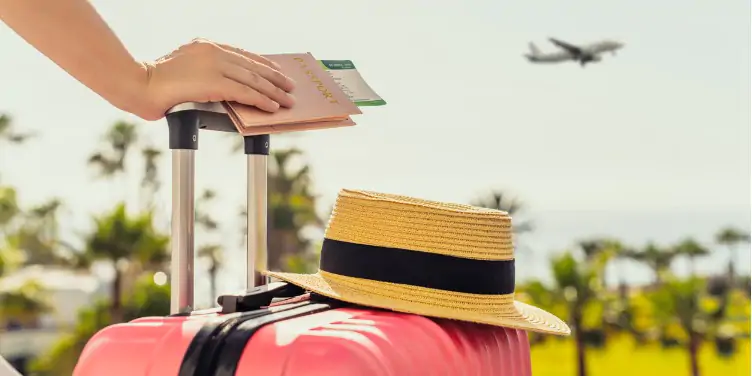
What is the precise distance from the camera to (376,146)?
2350cm

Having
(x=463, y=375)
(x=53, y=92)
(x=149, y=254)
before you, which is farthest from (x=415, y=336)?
(x=53, y=92)

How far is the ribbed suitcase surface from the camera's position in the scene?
780 millimetres

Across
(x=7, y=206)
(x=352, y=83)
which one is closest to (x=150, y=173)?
(x=7, y=206)

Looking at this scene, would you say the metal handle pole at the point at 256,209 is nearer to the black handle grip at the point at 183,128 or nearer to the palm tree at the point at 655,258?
the black handle grip at the point at 183,128

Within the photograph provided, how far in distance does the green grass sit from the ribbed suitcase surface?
61.9ft

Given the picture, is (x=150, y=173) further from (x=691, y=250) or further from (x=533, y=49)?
(x=691, y=250)

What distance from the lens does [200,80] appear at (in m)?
0.99

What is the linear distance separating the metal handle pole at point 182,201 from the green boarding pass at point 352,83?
0.72 feet

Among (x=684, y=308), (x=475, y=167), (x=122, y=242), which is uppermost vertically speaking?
(x=475, y=167)

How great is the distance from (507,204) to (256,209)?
1817 cm

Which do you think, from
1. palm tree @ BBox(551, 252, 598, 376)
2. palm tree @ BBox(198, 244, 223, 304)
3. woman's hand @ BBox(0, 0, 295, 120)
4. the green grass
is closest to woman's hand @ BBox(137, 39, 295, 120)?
woman's hand @ BBox(0, 0, 295, 120)

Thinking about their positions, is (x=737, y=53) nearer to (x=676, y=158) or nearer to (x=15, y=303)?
(x=676, y=158)

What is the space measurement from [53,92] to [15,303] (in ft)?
23.3

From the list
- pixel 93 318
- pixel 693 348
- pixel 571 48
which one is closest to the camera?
pixel 571 48
